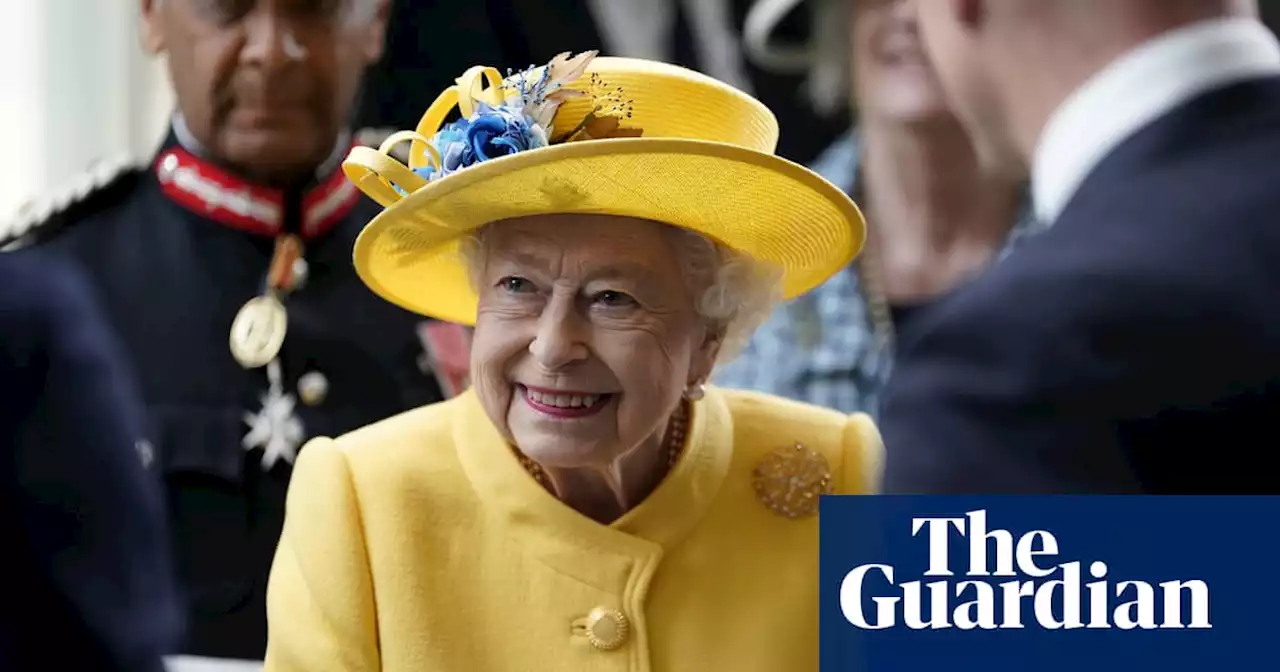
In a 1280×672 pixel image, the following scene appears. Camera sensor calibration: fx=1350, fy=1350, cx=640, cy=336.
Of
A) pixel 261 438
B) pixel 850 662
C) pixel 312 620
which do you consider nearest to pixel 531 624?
pixel 312 620

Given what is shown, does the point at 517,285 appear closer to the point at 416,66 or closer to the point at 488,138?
the point at 488,138

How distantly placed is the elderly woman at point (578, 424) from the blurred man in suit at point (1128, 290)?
0.17 m

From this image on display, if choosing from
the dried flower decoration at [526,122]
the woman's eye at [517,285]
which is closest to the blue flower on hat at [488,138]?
the dried flower decoration at [526,122]

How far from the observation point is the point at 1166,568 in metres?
1.57

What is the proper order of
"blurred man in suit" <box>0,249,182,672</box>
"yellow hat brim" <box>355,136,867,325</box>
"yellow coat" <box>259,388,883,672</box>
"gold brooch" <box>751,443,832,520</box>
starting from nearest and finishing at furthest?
"yellow hat brim" <box>355,136,867,325</box>, "yellow coat" <box>259,388,883,672</box>, "gold brooch" <box>751,443,832,520</box>, "blurred man in suit" <box>0,249,182,672</box>

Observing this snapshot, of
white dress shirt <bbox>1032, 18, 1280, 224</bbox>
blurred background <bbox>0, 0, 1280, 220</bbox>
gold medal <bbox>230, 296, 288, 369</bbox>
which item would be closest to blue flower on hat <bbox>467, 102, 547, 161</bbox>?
blurred background <bbox>0, 0, 1280, 220</bbox>

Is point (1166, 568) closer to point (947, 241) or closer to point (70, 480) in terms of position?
point (947, 241)

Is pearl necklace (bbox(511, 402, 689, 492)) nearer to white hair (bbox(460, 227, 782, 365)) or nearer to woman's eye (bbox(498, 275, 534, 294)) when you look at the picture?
white hair (bbox(460, 227, 782, 365))

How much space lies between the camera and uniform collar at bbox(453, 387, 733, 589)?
1419mm

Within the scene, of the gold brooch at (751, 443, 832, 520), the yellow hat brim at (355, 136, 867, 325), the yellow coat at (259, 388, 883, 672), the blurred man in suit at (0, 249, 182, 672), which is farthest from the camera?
the blurred man in suit at (0, 249, 182, 672)

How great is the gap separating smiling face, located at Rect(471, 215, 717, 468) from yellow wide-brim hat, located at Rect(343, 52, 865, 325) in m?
0.03

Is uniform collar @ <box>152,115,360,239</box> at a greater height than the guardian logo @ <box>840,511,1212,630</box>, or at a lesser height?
greater

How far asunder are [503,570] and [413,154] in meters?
0.44

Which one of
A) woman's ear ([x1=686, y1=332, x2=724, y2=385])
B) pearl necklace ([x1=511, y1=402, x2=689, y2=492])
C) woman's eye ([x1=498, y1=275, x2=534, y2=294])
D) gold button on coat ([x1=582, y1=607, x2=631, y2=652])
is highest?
woman's eye ([x1=498, y1=275, x2=534, y2=294])
